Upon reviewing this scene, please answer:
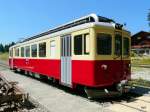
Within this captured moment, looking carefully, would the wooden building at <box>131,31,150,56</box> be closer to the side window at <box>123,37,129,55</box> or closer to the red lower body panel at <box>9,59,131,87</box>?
the side window at <box>123,37,129,55</box>

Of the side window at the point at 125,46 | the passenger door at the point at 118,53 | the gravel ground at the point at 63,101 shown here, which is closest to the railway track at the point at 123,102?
the gravel ground at the point at 63,101

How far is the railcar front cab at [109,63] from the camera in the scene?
1101 cm

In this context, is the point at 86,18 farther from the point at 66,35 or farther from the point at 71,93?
the point at 71,93

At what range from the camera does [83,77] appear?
11.5 metres

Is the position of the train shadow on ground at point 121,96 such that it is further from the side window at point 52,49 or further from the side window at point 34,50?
the side window at point 34,50

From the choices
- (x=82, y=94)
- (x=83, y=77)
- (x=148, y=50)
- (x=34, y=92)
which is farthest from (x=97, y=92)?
(x=148, y=50)

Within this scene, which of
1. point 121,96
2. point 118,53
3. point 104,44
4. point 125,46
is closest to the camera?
point 104,44

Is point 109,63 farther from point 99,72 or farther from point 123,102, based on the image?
point 123,102

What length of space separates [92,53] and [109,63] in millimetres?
859

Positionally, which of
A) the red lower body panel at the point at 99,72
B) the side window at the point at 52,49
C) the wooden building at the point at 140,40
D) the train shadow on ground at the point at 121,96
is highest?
the wooden building at the point at 140,40

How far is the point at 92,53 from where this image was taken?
10945 millimetres

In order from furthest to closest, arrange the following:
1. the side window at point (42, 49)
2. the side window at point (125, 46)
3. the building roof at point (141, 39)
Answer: the building roof at point (141, 39) → the side window at point (42, 49) → the side window at point (125, 46)

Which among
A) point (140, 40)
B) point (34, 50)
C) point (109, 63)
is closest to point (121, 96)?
point (109, 63)

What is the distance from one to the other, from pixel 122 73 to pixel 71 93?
8.71 feet
